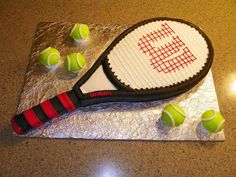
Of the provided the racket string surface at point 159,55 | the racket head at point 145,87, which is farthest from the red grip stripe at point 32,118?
the racket string surface at point 159,55

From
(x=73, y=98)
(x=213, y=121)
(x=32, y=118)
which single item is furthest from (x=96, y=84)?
(x=213, y=121)

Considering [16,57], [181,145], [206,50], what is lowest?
[181,145]

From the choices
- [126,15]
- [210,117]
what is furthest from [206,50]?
[126,15]

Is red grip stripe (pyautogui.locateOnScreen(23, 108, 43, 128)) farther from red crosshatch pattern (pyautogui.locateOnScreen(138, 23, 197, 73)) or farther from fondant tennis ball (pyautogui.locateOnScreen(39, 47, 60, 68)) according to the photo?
red crosshatch pattern (pyautogui.locateOnScreen(138, 23, 197, 73))

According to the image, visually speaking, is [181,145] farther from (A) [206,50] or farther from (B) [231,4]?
(B) [231,4]

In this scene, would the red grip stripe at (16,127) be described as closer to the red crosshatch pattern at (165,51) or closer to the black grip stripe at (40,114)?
the black grip stripe at (40,114)

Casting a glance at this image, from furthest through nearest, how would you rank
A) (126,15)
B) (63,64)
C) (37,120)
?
1. (126,15)
2. (63,64)
3. (37,120)

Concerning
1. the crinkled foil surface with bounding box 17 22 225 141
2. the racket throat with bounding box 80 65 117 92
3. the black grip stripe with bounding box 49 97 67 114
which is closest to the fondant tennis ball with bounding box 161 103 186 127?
the crinkled foil surface with bounding box 17 22 225 141
